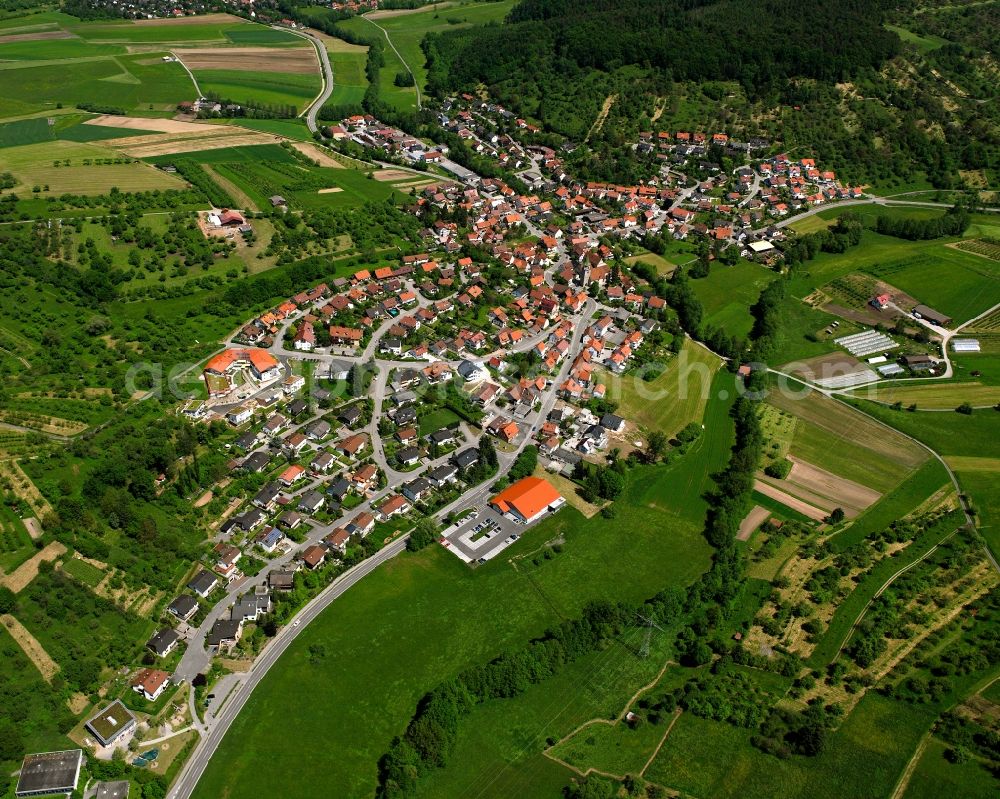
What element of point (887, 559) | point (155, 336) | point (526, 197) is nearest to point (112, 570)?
point (155, 336)

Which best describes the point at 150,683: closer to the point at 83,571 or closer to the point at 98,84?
the point at 83,571

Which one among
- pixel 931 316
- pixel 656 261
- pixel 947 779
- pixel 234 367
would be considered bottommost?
pixel 947 779

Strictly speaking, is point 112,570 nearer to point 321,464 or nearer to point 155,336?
point 321,464

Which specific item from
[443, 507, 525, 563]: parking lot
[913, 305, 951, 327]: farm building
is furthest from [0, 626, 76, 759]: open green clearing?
[913, 305, 951, 327]: farm building

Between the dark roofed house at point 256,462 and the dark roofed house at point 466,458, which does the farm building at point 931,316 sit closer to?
the dark roofed house at point 466,458

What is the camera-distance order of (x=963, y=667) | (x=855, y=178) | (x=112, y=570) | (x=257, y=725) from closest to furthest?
1. (x=257, y=725)
2. (x=963, y=667)
3. (x=112, y=570)
4. (x=855, y=178)

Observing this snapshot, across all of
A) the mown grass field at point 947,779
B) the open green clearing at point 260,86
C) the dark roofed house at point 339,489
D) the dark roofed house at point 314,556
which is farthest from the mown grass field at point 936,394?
the open green clearing at point 260,86

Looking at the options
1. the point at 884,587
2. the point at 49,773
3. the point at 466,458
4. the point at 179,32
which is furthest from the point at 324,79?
the point at 49,773
